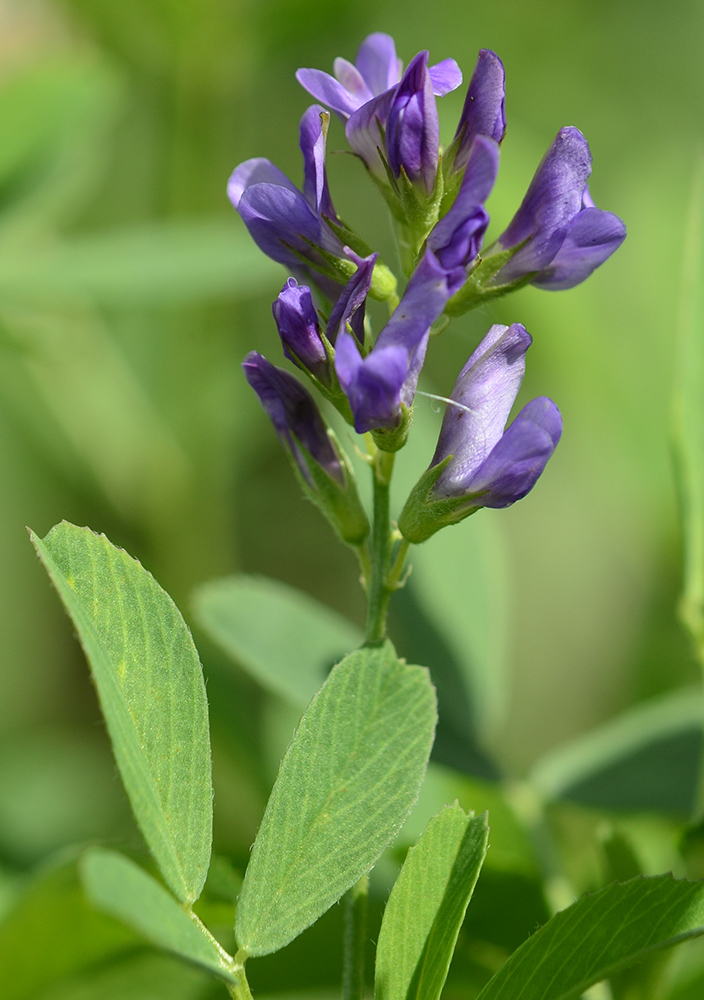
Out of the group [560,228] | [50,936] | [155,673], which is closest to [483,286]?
[560,228]

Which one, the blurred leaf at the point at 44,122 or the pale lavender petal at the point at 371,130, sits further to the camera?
the blurred leaf at the point at 44,122

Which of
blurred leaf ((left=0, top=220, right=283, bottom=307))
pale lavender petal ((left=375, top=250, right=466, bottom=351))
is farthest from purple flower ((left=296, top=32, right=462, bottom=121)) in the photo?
blurred leaf ((left=0, top=220, right=283, bottom=307))

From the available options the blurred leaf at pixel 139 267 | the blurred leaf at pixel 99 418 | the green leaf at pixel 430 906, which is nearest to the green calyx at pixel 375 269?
the green leaf at pixel 430 906

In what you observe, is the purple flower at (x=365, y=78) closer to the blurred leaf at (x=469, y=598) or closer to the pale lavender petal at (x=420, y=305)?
the pale lavender petal at (x=420, y=305)

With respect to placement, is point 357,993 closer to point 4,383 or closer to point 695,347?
point 695,347

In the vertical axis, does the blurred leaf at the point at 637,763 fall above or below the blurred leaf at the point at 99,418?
below
